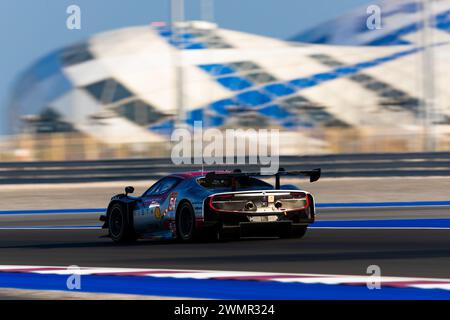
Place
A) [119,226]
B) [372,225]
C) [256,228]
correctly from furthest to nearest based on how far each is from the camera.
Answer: [372,225] < [119,226] < [256,228]

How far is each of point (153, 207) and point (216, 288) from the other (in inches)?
212

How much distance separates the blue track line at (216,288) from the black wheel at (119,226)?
14.5 feet

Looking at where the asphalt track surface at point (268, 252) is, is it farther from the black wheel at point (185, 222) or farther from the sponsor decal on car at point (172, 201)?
the sponsor decal on car at point (172, 201)

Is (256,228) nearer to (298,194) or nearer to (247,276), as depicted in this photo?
(298,194)

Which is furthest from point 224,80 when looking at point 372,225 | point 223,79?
point 372,225

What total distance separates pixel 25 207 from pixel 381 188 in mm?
9373

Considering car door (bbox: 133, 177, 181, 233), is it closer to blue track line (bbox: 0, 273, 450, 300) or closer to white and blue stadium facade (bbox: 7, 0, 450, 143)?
blue track line (bbox: 0, 273, 450, 300)

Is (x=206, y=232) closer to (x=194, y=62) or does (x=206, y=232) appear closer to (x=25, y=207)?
(x=25, y=207)

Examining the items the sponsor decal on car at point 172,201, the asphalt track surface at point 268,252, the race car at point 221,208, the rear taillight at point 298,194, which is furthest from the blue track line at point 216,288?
the rear taillight at point 298,194

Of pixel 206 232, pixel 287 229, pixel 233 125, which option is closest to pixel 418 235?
pixel 287 229

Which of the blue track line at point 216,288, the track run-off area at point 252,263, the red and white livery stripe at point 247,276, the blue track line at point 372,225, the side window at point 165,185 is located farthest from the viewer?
the blue track line at point 372,225

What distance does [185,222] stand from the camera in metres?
14.4

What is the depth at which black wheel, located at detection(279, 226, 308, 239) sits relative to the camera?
14.6m

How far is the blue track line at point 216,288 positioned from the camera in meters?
8.84
